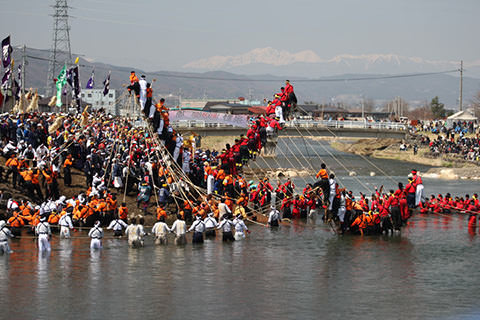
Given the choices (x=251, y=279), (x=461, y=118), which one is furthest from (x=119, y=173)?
(x=461, y=118)

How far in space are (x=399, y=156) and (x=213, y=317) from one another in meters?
68.8

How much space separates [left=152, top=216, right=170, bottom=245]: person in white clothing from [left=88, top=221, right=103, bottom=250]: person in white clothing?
2.22m

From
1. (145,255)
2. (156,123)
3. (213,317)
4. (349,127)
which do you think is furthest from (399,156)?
(213,317)

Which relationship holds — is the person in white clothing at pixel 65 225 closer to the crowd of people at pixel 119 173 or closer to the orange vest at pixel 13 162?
the crowd of people at pixel 119 173

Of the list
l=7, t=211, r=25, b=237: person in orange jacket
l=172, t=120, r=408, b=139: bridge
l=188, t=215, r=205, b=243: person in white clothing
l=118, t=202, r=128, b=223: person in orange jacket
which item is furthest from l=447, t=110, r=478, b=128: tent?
l=7, t=211, r=25, b=237: person in orange jacket

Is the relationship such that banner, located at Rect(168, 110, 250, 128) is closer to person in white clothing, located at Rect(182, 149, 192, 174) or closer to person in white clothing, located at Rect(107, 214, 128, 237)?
person in white clothing, located at Rect(182, 149, 192, 174)

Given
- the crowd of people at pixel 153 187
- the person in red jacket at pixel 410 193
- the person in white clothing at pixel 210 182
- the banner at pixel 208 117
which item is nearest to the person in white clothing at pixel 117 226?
the crowd of people at pixel 153 187

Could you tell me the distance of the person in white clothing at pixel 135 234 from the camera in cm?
2770

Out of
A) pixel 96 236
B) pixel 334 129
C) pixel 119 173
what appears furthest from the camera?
pixel 334 129

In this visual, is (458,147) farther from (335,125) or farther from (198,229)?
(198,229)

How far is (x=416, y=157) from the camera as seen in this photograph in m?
81.1

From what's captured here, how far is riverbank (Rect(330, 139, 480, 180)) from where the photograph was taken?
66.2m

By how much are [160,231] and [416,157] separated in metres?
58.1

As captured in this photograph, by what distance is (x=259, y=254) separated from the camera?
92.0ft
